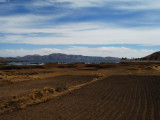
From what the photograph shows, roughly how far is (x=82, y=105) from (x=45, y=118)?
8.04ft

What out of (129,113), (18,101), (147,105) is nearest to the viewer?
(129,113)

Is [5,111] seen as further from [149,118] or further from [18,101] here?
[149,118]

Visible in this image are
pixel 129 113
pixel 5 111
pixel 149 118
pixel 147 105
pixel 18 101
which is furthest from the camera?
pixel 18 101

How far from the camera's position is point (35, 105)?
8.70 meters

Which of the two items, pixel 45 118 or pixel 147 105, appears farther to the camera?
pixel 147 105

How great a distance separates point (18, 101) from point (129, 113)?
6181 millimetres

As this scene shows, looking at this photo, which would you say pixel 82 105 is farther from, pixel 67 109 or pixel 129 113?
pixel 129 113

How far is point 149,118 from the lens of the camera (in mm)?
→ 6547

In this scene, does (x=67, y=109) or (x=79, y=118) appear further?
(x=67, y=109)

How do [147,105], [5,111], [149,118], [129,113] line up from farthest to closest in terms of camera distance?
[147,105] < [5,111] < [129,113] < [149,118]

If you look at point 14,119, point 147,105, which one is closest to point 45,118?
point 14,119

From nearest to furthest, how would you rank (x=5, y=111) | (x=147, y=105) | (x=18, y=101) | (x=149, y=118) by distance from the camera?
(x=149, y=118)
(x=5, y=111)
(x=147, y=105)
(x=18, y=101)

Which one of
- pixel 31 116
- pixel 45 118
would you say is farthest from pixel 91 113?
pixel 31 116

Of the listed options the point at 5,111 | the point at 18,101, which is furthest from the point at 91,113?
the point at 18,101
